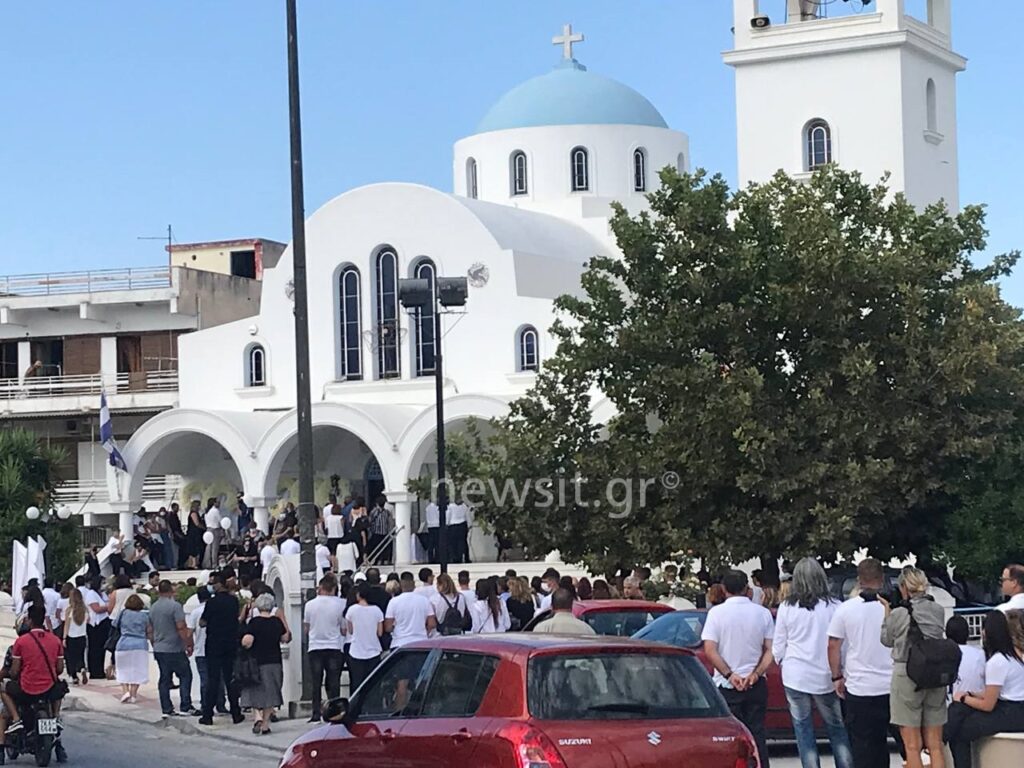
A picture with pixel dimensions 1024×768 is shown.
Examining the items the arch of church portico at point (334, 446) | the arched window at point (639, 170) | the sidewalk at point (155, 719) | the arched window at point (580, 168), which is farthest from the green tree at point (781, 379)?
the arched window at point (639, 170)

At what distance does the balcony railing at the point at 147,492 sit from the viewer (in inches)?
1866

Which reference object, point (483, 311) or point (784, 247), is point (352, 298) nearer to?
point (483, 311)

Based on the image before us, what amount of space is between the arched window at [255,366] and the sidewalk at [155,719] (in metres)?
20.7

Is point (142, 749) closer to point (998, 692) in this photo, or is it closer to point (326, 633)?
point (326, 633)

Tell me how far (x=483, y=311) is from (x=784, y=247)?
15.4 metres

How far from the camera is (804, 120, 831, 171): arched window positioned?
4116cm

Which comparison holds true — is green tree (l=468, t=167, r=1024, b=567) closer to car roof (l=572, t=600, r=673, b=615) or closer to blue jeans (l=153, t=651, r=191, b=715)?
blue jeans (l=153, t=651, r=191, b=715)

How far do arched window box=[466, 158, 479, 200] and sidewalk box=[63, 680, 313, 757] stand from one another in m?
28.7

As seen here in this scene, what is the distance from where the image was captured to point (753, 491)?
2767cm

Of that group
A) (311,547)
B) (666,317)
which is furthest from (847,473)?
(311,547)

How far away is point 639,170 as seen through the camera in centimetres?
5119

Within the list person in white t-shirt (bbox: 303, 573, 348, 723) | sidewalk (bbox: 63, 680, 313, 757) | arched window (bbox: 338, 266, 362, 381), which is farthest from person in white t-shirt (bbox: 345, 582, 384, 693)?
arched window (bbox: 338, 266, 362, 381)

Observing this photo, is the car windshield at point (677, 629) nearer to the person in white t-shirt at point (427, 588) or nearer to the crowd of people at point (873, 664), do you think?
the crowd of people at point (873, 664)

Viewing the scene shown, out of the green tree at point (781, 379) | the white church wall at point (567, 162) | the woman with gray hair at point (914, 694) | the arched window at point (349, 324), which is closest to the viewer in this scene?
the woman with gray hair at point (914, 694)
